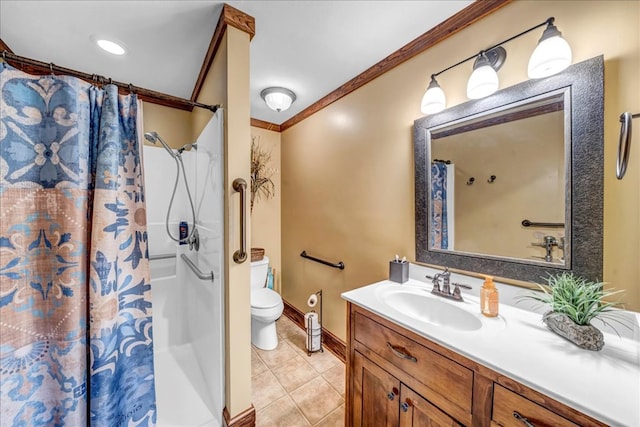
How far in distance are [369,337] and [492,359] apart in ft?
1.71

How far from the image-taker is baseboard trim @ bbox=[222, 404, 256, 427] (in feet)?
4.23

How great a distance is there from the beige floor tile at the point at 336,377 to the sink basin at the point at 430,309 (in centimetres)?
87

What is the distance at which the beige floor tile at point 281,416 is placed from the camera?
1.42 metres

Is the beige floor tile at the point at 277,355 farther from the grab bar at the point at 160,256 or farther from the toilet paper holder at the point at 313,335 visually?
the grab bar at the point at 160,256

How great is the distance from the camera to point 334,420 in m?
1.44

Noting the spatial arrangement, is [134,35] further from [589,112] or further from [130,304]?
[589,112]

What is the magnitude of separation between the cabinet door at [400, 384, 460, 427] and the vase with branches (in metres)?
2.26

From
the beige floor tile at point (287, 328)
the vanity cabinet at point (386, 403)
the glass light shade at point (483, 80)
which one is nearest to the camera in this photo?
the vanity cabinet at point (386, 403)

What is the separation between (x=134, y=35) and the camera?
1.46 meters

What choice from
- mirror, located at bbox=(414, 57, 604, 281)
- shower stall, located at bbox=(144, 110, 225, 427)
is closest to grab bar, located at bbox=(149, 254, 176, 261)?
shower stall, located at bbox=(144, 110, 225, 427)

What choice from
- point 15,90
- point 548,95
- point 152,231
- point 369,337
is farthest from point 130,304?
point 548,95

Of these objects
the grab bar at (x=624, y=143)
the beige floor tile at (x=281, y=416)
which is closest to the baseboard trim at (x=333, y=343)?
the beige floor tile at (x=281, y=416)

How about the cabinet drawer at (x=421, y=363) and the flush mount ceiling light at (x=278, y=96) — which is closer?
the cabinet drawer at (x=421, y=363)

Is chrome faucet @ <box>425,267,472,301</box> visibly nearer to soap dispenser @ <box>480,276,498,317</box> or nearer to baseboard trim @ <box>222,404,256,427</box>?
soap dispenser @ <box>480,276,498,317</box>
